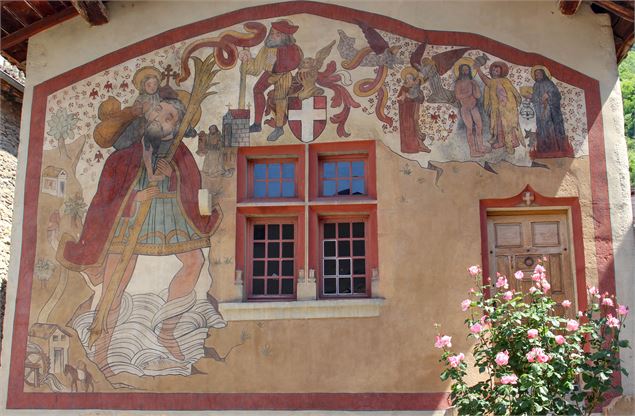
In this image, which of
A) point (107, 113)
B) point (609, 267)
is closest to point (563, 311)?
point (609, 267)

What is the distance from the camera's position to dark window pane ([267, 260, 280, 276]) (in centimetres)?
952

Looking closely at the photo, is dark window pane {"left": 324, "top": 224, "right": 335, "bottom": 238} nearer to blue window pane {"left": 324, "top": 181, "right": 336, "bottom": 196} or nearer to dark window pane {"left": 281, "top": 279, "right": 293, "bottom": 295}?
blue window pane {"left": 324, "top": 181, "right": 336, "bottom": 196}

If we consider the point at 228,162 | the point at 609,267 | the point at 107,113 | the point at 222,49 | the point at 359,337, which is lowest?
the point at 359,337

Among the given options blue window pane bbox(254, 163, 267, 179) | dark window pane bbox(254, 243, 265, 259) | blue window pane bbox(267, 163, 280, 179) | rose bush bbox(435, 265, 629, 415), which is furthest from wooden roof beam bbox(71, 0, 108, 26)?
rose bush bbox(435, 265, 629, 415)

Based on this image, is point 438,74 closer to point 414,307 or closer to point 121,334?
point 414,307

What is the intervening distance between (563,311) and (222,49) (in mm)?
5392

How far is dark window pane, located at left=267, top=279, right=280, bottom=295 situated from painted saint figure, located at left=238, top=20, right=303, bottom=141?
5.84 ft

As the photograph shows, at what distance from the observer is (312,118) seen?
382 inches

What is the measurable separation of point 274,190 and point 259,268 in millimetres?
1019

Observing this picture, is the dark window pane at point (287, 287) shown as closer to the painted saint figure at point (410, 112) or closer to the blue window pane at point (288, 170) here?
the blue window pane at point (288, 170)

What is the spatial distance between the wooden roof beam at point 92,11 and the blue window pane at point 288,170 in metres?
3.17

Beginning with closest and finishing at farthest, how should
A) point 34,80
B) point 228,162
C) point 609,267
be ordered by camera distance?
point 609,267 → point 228,162 → point 34,80

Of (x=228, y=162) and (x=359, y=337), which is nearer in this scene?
(x=359, y=337)

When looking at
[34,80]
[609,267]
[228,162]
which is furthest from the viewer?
[34,80]
